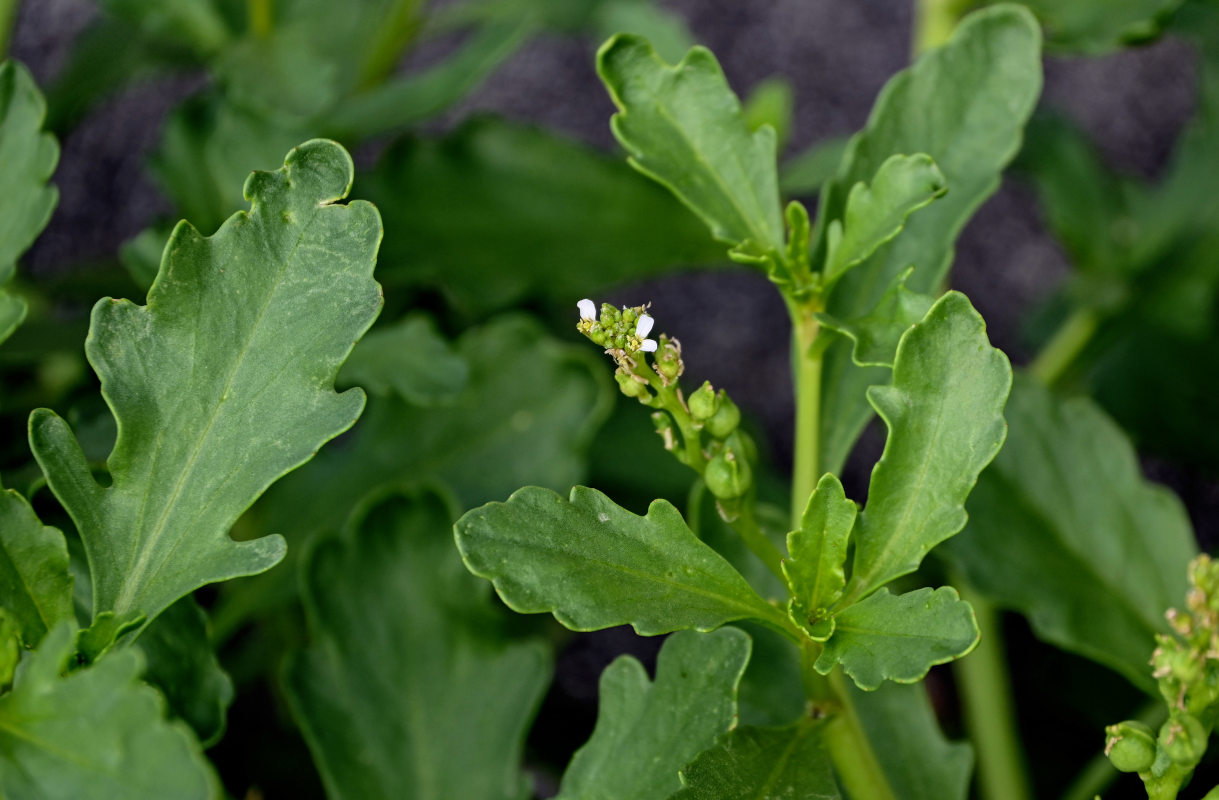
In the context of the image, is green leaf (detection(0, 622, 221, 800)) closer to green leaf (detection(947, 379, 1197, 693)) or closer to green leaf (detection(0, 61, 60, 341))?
green leaf (detection(0, 61, 60, 341))

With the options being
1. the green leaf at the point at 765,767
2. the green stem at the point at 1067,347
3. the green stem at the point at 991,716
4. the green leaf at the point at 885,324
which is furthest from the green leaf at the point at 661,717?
the green stem at the point at 1067,347

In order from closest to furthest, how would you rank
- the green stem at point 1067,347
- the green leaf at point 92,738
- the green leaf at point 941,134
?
1. the green leaf at point 92,738
2. the green leaf at point 941,134
3. the green stem at point 1067,347

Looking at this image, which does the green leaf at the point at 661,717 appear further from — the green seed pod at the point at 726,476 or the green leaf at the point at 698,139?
the green leaf at the point at 698,139

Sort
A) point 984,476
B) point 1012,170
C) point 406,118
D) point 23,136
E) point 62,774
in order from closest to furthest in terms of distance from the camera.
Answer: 1. point 62,774
2. point 23,136
3. point 984,476
4. point 406,118
5. point 1012,170

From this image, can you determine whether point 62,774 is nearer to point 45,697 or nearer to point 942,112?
point 45,697

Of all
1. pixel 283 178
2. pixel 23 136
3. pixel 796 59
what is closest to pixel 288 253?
pixel 283 178

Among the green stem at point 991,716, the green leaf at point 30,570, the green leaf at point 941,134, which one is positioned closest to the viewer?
the green leaf at point 30,570
